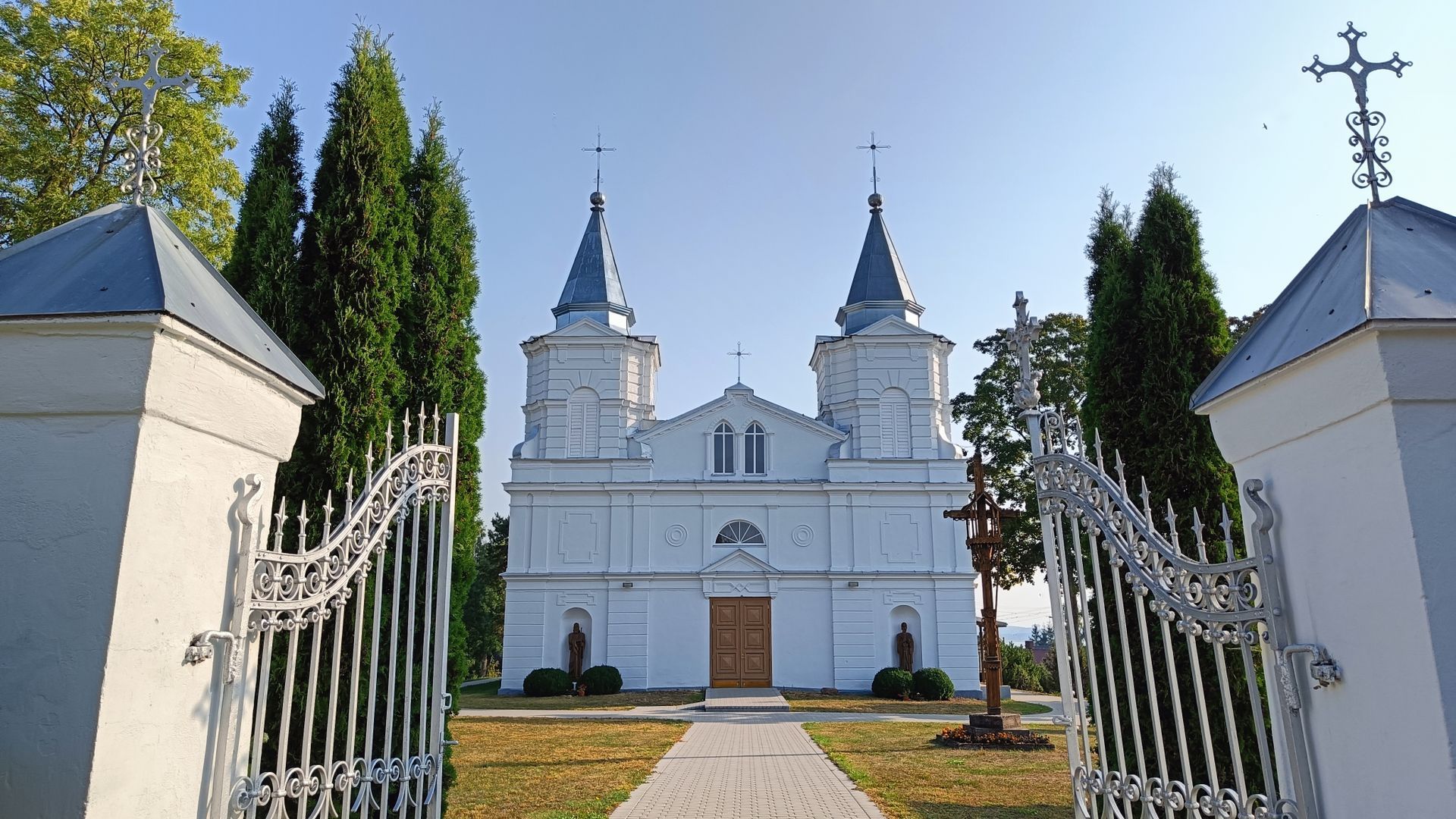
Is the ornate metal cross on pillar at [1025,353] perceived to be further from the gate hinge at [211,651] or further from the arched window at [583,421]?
the arched window at [583,421]

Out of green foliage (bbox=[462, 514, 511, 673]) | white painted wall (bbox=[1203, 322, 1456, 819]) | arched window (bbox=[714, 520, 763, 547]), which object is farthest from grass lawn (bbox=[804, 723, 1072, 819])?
green foliage (bbox=[462, 514, 511, 673])

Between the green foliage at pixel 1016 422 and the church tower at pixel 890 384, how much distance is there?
1.15 meters

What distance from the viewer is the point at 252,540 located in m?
3.60

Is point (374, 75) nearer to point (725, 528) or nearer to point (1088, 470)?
point (1088, 470)

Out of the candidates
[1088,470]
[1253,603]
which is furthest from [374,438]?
[1253,603]

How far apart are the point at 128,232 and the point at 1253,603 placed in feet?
15.7

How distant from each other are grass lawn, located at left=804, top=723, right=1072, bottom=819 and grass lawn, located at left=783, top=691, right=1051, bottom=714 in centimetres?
616

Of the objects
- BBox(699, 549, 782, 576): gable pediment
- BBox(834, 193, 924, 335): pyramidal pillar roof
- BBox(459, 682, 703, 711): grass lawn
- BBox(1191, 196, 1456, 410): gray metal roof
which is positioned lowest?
BBox(459, 682, 703, 711): grass lawn

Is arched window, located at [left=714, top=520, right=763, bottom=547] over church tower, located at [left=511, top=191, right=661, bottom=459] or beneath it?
beneath

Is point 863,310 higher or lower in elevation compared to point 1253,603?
higher

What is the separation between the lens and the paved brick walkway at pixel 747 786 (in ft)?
27.7

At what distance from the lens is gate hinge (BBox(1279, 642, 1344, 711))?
3.30m

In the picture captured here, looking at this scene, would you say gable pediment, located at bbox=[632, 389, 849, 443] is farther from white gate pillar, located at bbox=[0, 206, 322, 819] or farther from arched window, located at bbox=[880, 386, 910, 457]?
white gate pillar, located at bbox=[0, 206, 322, 819]

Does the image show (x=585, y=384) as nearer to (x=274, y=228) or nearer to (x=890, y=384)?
(x=890, y=384)
